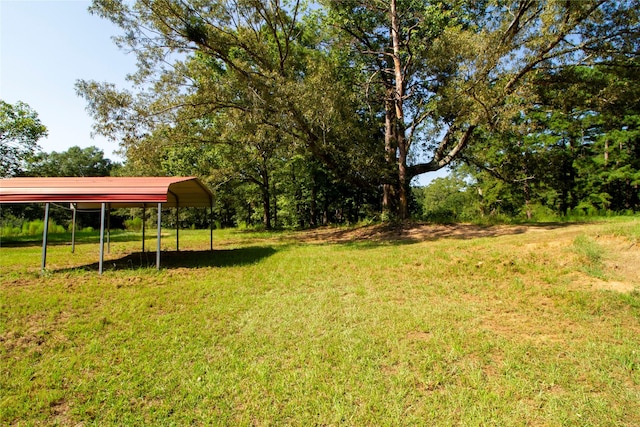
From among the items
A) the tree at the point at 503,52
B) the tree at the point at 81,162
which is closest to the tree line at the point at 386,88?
the tree at the point at 503,52

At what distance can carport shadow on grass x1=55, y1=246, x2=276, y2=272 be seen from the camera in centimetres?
816

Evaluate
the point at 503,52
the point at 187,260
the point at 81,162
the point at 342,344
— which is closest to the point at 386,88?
the point at 503,52

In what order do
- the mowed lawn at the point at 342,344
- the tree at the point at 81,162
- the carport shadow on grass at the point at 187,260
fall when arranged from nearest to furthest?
1. the mowed lawn at the point at 342,344
2. the carport shadow on grass at the point at 187,260
3. the tree at the point at 81,162

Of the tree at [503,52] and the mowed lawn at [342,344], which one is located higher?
the tree at [503,52]

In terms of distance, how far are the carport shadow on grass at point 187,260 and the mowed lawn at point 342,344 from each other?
1165mm

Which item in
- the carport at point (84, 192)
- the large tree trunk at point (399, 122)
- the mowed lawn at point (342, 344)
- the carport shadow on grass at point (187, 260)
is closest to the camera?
the mowed lawn at point (342, 344)

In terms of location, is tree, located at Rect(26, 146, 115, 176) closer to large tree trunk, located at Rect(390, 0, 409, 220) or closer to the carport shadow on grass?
the carport shadow on grass

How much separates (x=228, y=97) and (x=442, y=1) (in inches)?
443

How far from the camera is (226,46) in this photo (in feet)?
36.4

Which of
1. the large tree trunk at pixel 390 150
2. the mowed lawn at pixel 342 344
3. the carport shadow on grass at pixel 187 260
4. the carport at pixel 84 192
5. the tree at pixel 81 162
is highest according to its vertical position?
the tree at pixel 81 162

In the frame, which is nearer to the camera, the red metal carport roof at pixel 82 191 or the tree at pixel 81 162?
the red metal carport roof at pixel 82 191

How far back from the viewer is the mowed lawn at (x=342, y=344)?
2576 mm

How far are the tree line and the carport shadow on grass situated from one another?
13.5 feet

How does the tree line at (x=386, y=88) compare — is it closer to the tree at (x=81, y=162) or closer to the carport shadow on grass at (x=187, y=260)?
the carport shadow on grass at (x=187, y=260)
